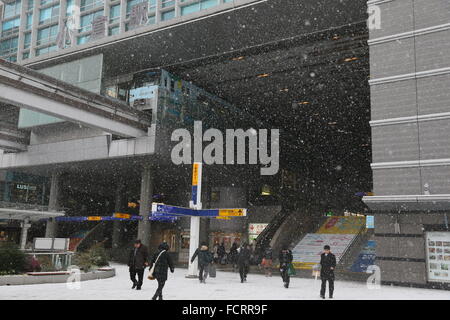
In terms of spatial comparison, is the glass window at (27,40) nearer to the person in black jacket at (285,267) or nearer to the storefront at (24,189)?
the storefront at (24,189)

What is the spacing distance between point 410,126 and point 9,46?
47.6 meters

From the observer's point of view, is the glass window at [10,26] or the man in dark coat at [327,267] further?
the glass window at [10,26]

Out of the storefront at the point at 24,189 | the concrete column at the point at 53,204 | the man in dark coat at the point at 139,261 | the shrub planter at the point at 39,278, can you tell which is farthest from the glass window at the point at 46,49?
the man in dark coat at the point at 139,261

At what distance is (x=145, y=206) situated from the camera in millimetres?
31203

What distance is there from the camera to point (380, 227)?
757 inches

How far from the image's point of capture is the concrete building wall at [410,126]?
18062mm

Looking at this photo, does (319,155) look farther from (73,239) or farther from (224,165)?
(73,239)

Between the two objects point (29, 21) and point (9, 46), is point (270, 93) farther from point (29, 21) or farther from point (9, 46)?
point (9, 46)

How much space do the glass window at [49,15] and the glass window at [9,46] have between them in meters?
4.06

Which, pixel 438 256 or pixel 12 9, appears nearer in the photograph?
pixel 438 256

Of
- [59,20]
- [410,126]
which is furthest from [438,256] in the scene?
[59,20]

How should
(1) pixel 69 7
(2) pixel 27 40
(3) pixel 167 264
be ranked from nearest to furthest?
(3) pixel 167 264 → (1) pixel 69 7 → (2) pixel 27 40

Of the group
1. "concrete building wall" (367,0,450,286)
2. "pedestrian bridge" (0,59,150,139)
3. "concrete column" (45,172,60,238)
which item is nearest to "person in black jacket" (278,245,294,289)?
"concrete building wall" (367,0,450,286)

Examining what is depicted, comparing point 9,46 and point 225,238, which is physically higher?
point 9,46
